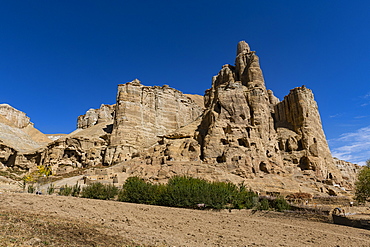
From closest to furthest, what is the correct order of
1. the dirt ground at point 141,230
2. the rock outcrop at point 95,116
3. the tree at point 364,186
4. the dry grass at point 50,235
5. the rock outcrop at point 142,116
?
the dry grass at point 50,235 → the dirt ground at point 141,230 → the tree at point 364,186 → the rock outcrop at point 142,116 → the rock outcrop at point 95,116

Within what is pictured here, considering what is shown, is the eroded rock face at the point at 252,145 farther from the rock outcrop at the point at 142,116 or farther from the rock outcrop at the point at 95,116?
the rock outcrop at the point at 95,116

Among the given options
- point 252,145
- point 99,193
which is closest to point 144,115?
point 252,145

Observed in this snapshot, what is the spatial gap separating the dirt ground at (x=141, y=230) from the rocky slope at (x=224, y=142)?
2003 cm

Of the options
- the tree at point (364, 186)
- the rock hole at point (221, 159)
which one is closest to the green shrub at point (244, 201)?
the tree at point (364, 186)

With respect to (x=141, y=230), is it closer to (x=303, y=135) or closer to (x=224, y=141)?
(x=224, y=141)

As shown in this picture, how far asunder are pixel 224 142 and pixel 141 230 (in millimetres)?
33727

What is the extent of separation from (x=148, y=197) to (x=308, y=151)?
3921 cm

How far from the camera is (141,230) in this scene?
9.88m

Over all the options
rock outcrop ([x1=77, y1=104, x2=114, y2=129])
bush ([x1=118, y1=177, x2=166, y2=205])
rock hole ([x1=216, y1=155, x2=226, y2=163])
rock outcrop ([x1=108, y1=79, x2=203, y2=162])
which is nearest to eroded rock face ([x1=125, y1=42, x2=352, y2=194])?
rock hole ([x1=216, y1=155, x2=226, y2=163])

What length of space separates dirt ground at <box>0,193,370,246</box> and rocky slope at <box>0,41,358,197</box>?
20.0 meters

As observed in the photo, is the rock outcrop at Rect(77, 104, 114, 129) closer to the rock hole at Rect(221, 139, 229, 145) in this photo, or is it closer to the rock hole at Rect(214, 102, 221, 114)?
the rock hole at Rect(214, 102, 221, 114)

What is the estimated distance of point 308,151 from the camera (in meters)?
49.6

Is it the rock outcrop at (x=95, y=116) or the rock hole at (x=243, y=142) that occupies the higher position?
the rock outcrop at (x=95, y=116)

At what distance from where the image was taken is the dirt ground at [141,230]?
7195 millimetres
